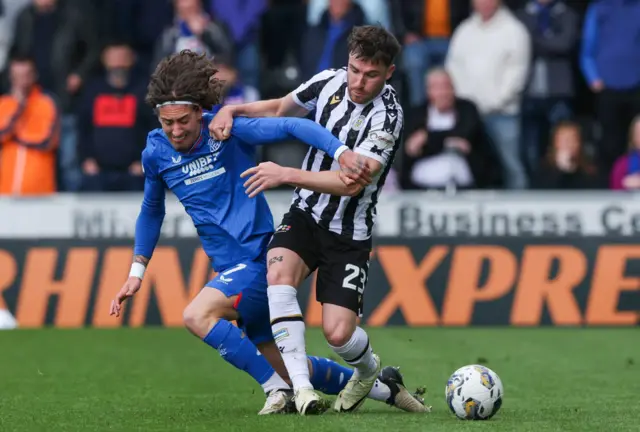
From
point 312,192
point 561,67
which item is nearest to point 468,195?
point 561,67

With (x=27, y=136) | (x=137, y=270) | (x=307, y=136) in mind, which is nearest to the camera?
(x=307, y=136)

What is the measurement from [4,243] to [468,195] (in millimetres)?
5195

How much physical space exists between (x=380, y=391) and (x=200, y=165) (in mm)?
1730

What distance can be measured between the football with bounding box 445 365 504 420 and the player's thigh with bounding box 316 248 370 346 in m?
0.70

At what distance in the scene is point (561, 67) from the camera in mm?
16172

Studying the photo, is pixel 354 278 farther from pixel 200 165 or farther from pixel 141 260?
pixel 141 260

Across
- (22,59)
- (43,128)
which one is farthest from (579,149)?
(22,59)

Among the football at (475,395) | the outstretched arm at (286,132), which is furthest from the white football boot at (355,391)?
the outstretched arm at (286,132)

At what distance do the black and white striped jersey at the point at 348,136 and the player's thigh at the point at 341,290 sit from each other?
0.14 metres

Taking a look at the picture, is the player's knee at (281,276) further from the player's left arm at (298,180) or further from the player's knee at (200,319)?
the player's left arm at (298,180)

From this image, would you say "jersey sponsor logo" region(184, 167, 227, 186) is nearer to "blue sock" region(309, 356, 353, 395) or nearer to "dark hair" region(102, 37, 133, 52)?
"blue sock" region(309, 356, 353, 395)

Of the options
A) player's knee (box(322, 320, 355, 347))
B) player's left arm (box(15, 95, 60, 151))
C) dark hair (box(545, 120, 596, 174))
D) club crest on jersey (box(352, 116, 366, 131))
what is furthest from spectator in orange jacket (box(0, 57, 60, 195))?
player's knee (box(322, 320, 355, 347))

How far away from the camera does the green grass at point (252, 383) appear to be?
7.12m

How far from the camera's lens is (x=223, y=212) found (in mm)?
7777
